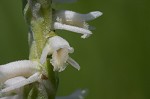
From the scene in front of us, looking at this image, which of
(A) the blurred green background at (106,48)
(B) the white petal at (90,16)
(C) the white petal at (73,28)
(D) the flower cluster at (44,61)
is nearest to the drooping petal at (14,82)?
(D) the flower cluster at (44,61)

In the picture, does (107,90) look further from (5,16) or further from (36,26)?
(36,26)

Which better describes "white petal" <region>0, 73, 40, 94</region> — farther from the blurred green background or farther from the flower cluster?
the blurred green background

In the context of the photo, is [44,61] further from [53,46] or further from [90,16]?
[90,16]

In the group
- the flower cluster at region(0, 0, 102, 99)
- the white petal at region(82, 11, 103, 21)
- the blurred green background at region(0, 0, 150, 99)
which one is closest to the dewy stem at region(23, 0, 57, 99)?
the flower cluster at region(0, 0, 102, 99)

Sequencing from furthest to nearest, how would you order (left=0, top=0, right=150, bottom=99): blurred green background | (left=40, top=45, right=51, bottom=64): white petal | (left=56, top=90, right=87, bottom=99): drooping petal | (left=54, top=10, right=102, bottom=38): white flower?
(left=0, top=0, right=150, bottom=99): blurred green background < (left=56, top=90, right=87, bottom=99): drooping petal < (left=54, top=10, right=102, bottom=38): white flower < (left=40, top=45, right=51, bottom=64): white petal

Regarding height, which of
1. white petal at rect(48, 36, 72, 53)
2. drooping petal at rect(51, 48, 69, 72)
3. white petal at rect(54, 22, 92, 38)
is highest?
white petal at rect(54, 22, 92, 38)

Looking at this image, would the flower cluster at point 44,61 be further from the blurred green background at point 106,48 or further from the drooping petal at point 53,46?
the blurred green background at point 106,48

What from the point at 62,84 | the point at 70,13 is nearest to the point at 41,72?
the point at 70,13
